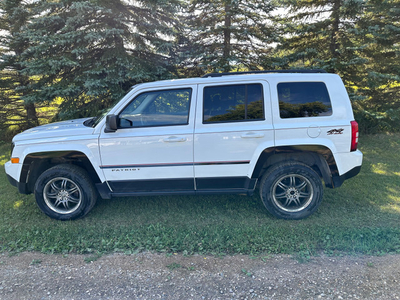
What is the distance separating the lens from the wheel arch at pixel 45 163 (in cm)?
408

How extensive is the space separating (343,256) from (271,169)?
1427mm

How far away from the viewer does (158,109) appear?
4082 millimetres

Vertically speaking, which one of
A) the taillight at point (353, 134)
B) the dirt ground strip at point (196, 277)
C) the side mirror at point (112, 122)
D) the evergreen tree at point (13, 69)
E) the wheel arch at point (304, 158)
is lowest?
the dirt ground strip at point (196, 277)

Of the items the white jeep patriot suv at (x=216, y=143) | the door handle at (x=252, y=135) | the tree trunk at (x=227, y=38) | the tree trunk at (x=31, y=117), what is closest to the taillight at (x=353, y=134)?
the white jeep patriot suv at (x=216, y=143)

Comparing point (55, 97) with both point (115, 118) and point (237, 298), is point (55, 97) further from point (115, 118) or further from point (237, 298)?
point (237, 298)

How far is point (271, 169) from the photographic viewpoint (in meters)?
4.07

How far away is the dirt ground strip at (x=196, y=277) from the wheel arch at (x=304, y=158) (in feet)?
3.96

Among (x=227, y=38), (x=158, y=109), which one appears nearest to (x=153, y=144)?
(x=158, y=109)

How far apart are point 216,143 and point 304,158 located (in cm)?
139

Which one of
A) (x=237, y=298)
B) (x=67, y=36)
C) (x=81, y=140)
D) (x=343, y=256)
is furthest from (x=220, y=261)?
(x=67, y=36)

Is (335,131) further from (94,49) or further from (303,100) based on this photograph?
(94,49)

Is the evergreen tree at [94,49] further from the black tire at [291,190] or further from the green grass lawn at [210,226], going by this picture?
the black tire at [291,190]

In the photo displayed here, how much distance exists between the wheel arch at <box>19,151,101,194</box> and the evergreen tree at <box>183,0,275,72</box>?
552cm

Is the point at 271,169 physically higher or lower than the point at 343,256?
higher
